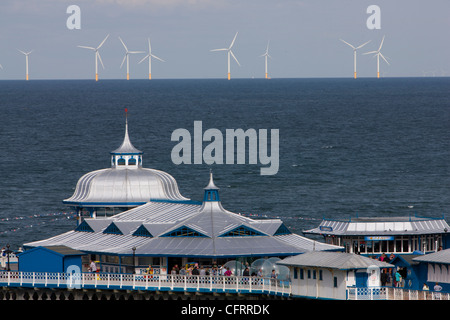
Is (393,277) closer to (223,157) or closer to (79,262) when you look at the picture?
(79,262)

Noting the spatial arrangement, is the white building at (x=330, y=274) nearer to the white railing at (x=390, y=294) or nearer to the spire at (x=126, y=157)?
the white railing at (x=390, y=294)

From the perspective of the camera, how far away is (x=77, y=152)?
180m

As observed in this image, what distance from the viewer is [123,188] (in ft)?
283

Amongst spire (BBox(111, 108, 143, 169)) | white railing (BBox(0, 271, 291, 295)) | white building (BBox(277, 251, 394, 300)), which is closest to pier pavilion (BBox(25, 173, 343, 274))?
white railing (BBox(0, 271, 291, 295))

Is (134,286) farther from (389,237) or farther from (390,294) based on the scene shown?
(389,237)

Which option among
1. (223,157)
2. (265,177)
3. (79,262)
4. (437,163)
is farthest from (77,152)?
(79,262)

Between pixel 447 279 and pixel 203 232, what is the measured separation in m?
14.4

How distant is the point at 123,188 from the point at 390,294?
26.6 m

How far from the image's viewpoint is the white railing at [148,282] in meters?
67.1

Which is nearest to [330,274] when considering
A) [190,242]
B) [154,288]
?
[154,288]

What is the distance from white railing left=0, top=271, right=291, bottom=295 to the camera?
220 ft

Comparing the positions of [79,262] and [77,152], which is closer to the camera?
[79,262]
